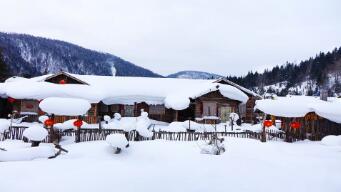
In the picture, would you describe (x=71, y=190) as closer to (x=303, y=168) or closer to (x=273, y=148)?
(x=303, y=168)

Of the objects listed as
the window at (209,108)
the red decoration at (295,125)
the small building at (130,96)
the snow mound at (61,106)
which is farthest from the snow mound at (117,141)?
the window at (209,108)

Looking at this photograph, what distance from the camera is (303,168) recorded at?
13.1 m

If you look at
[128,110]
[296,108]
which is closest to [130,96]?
[128,110]

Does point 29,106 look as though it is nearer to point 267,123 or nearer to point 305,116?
point 267,123

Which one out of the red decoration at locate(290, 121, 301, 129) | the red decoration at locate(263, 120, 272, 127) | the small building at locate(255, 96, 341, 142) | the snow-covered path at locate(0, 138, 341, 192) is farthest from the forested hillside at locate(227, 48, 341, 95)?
the snow-covered path at locate(0, 138, 341, 192)

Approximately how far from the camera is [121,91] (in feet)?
108

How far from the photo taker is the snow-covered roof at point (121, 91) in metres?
29.6

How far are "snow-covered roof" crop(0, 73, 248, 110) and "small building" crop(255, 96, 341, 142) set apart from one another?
31.0 feet

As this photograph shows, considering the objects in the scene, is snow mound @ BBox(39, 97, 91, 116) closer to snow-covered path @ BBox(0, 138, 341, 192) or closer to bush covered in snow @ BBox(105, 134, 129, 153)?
snow-covered path @ BBox(0, 138, 341, 192)

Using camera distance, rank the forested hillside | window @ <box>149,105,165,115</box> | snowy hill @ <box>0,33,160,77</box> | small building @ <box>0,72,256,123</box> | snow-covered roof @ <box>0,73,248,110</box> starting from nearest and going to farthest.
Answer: snow-covered roof @ <box>0,73,248,110</box> → small building @ <box>0,72,256,123</box> → window @ <box>149,105,165,115</box> → the forested hillside → snowy hill @ <box>0,33,160,77</box>

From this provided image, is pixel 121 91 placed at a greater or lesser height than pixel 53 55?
lesser

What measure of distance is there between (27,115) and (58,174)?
74.3 ft

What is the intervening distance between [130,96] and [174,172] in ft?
71.9

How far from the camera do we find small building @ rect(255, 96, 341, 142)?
2188 cm
